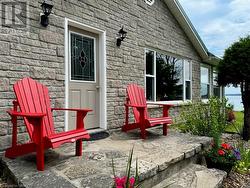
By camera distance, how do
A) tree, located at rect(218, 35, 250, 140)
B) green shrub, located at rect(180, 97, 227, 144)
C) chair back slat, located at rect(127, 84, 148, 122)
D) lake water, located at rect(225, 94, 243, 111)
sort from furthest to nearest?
1. lake water, located at rect(225, 94, 243, 111)
2. tree, located at rect(218, 35, 250, 140)
3. green shrub, located at rect(180, 97, 227, 144)
4. chair back slat, located at rect(127, 84, 148, 122)

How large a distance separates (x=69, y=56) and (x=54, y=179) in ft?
8.27

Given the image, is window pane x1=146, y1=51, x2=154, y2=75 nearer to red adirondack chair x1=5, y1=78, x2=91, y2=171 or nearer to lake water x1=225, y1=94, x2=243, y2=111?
lake water x1=225, y1=94, x2=243, y2=111

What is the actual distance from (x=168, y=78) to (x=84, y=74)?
370cm

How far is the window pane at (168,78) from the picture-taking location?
23.9 feet

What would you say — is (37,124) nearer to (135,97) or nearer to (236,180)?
(135,97)

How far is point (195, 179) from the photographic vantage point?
10.5 ft

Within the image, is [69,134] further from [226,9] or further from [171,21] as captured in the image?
[226,9]

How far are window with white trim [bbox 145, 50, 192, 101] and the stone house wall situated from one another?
0.35 metres

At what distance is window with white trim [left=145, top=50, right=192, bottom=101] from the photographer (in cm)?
687

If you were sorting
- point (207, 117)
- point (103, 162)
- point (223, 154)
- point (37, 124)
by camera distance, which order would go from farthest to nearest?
1. point (207, 117)
2. point (223, 154)
3. point (103, 162)
4. point (37, 124)

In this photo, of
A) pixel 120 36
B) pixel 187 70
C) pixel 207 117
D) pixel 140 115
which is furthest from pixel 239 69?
pixel 140 115

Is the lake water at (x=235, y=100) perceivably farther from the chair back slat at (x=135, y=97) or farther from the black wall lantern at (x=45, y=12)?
the black wall lantern at (x=45, y=12)

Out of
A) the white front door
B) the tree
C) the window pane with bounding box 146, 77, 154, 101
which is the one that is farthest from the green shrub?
the white front door

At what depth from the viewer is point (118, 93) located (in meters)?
5.35
